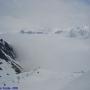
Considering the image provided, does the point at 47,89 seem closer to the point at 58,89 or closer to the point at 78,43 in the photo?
the point at 58,89

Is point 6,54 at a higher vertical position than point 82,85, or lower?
lower

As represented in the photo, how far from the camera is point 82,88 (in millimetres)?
7676

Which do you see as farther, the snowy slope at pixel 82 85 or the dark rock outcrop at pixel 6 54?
the dark rock outcrop at pixel 6 54

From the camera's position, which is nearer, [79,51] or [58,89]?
[58,89]

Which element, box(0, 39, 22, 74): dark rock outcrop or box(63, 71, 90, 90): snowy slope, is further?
box(0, 39, 22, 74): dark rock outcrop

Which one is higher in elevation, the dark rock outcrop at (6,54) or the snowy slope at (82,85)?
the snowy slope at (82,85)

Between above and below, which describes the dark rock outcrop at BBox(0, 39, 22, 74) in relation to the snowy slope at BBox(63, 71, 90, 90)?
below

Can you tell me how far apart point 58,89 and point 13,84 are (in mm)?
1928

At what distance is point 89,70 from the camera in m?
9.06

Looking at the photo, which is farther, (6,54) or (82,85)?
(6,54)

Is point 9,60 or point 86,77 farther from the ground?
point 86,77

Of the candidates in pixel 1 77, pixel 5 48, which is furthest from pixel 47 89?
pixel 5 48

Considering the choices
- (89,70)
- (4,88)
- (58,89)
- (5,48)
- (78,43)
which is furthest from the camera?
(5,48)

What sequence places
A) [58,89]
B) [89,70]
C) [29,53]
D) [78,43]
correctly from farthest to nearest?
[29,53] → [78,43] → [89,70] → [58,89]
